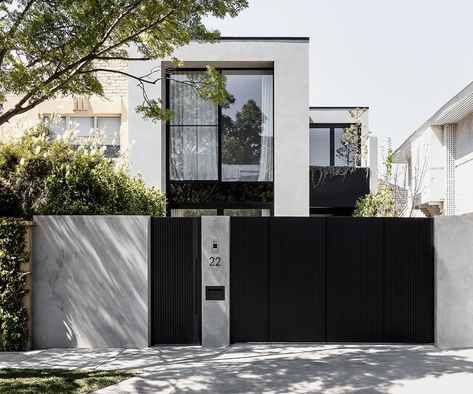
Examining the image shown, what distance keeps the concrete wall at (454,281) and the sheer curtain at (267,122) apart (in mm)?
6190

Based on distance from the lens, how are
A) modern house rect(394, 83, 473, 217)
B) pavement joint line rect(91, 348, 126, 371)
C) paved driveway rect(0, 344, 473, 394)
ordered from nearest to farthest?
paved driveway rect(0, 344, 473, 394), pavement joint line rect(91, 348, 126, 371), modern house rect(394, 83, 473, 217)

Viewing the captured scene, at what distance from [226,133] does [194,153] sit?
107cm

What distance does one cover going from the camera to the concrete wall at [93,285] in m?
8.41

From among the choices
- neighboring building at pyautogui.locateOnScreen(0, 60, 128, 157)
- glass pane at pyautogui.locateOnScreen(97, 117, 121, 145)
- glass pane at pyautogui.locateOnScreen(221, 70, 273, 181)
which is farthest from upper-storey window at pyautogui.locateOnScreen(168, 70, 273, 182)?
glass pane at pyautogui.locateOnScreen(97, 117, 121, 145)

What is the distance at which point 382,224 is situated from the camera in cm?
850

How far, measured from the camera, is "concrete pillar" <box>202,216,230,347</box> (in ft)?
27.5

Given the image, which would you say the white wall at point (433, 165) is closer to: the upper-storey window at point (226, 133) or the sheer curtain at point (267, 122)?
the sheer curtain at point (267, 122)

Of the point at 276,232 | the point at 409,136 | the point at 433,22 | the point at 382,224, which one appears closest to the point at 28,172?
the point at 276,232

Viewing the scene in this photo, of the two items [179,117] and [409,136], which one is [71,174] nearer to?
[179,117]

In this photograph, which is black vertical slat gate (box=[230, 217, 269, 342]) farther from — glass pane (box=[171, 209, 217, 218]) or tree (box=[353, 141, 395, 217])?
tree (box=[353, 141, 395, 217])

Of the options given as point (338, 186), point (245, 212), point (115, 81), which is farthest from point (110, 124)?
point (338, 186)

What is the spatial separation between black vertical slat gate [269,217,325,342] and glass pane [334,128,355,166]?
14201 mm

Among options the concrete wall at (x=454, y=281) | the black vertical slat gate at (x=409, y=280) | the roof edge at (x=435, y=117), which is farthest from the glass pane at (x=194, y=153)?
the roof edge at (x=435, y=117)

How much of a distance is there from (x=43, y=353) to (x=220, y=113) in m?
8.06
